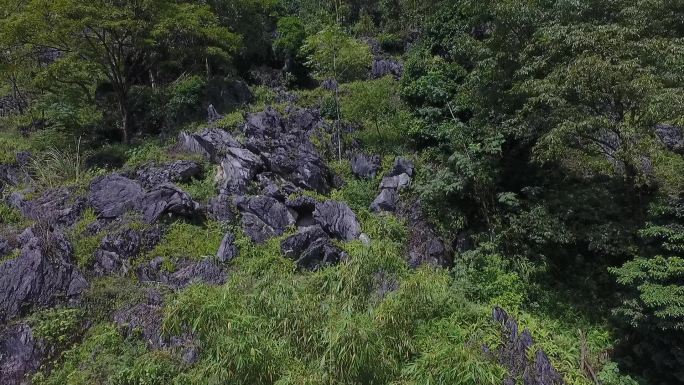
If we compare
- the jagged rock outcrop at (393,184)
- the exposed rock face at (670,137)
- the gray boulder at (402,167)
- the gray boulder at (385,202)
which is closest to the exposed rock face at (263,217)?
the gray boulder at (385,202)

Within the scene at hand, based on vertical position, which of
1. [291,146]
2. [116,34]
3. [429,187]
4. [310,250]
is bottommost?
[291,146]

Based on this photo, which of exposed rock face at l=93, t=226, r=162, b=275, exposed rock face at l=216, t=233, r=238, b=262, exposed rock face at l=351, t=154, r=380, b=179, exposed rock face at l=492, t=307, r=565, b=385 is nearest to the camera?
exposed rock face at l=492, t=307, r=565, b=385

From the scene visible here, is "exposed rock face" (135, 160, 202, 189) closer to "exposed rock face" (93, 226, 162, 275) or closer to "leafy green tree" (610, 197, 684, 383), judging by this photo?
"exposed rock face" (93, 226, 162, 275)

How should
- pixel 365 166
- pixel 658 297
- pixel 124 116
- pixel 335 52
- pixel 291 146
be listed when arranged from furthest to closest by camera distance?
pixel 124 116, pixel 335 52, pixel 291 146, pixel 365 166, pixel 658 297

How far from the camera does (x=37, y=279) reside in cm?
673

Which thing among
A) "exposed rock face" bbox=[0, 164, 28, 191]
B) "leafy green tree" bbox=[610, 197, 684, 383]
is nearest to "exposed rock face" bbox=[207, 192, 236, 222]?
"exposed rock face" bbox=[0, 164, 28, 191]

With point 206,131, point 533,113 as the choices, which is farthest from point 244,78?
point 533,113

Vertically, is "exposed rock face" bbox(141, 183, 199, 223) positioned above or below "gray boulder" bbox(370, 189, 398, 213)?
above

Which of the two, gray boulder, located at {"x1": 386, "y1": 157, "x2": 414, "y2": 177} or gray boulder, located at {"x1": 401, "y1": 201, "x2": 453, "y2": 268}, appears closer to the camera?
gray boulder, located at {"x1": 401, "y1": 201, "x2": 453, "y2": 268}

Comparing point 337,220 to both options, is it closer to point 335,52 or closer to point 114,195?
point 114,195

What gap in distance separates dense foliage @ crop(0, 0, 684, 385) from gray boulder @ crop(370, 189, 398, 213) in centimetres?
40

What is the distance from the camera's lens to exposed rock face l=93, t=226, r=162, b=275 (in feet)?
25.0

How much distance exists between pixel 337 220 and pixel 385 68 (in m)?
9.60

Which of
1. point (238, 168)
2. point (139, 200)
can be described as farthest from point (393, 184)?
point (139, 200)
